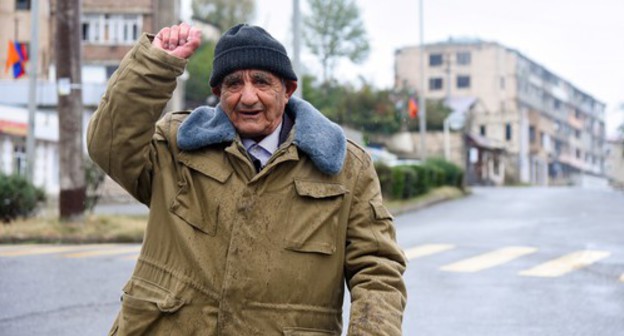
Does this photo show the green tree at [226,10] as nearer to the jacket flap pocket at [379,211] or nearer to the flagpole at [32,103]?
the flagpole at [32,103]

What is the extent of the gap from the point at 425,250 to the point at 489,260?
1454 millimetres

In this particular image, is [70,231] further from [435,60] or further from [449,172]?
[435,60]

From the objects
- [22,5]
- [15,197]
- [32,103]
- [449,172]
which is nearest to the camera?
[15,197]

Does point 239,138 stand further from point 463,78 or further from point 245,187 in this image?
point 463,78

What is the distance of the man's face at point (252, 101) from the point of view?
319 centimetres

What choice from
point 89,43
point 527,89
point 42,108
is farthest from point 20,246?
point 527,89

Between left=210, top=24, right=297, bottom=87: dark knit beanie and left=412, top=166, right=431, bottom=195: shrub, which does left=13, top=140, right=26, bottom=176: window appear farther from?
left=210, top=24, right=297, bottom=87: dark knit beanie

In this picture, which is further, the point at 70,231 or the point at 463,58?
the point at 463,58

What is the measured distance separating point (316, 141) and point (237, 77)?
1.15ft

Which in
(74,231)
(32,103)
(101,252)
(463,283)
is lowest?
(463,283)

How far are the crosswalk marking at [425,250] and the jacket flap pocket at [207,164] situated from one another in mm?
9977

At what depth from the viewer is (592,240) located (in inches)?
640

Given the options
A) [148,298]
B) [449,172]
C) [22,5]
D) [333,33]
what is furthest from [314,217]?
[333,33]

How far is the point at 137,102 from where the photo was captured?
308cm
